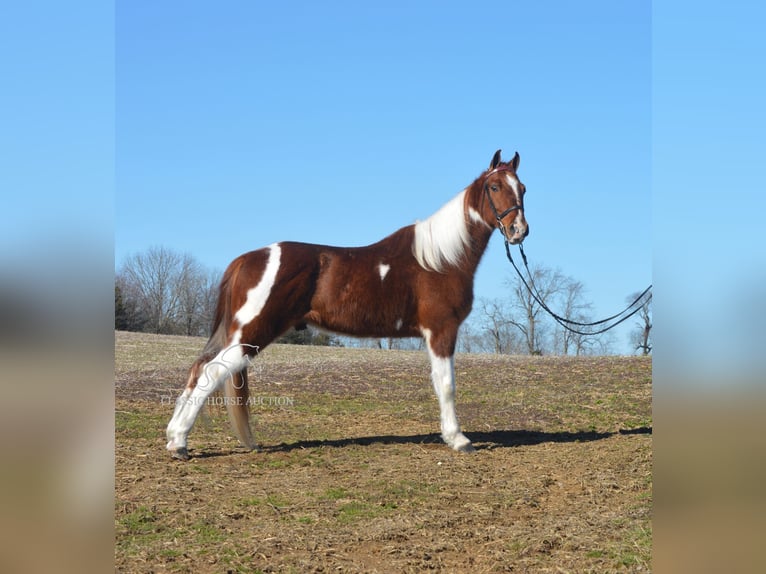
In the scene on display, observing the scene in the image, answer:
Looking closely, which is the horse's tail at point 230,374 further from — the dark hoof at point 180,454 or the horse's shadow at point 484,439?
the dark hoof at point 180,454

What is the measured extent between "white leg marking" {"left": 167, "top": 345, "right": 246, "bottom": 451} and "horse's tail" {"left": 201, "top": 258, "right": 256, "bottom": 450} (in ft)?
0.33

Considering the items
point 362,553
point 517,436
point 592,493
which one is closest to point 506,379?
point 517,436

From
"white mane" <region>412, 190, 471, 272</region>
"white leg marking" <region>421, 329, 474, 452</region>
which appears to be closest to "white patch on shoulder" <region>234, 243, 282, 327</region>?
"white mane" <region>412, 190, 471, 272</region>

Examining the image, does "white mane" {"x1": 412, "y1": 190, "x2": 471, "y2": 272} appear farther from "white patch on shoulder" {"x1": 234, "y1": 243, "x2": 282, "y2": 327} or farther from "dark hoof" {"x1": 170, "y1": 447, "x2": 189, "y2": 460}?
"dark hoof" {"x1": 170, "y1": 447, "x2": 189, "y2": 460}

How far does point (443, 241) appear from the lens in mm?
7746

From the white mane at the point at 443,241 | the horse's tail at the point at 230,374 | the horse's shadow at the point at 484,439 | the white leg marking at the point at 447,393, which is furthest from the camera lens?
the horse's shadow at the point at 484,439

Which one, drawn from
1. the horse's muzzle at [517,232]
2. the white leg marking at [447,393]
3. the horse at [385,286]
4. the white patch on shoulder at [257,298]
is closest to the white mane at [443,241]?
the horse at [385,286]

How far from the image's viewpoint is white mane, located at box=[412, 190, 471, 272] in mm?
7734

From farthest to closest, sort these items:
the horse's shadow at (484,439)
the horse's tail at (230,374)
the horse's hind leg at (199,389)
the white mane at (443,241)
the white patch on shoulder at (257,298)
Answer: the horse's shadow at (484,439)
the white mane at (443,241)
the white patch on shoulder at (257,298)
the horse's tail at (230,374)
the horse's hind leg at (199,389)

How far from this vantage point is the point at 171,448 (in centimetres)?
704

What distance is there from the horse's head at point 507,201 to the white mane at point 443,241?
1.21ft

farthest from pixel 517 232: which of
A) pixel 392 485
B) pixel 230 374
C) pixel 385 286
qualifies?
pixel 230 374

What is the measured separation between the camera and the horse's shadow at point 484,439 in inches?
313
